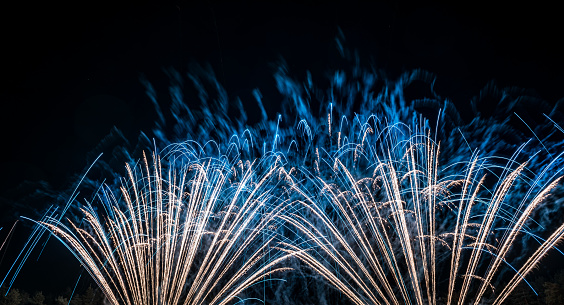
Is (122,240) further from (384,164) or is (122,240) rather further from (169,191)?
(384,164)

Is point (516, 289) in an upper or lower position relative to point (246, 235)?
upper

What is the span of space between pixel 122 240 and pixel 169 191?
2.89m

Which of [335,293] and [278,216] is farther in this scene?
[335,293]

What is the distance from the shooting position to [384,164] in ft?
56.4

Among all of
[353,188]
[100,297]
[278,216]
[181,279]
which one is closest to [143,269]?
[181,279]

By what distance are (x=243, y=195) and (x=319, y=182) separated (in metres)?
3.74

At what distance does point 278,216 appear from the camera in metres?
18.4

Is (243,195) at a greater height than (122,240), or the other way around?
(243,195)

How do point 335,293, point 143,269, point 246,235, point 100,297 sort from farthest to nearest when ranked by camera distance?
point 100,297 < point 335,293 < point 246,235 < point 143,269

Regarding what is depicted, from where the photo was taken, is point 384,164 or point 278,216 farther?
point 278,216

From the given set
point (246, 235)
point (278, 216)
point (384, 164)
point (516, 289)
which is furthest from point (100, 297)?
point (516, 289)

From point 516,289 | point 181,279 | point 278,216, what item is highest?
point 516,289

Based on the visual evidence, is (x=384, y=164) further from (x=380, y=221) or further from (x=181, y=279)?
(x=181, y=279)

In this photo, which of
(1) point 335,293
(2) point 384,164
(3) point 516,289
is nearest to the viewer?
(2) point 384,164
